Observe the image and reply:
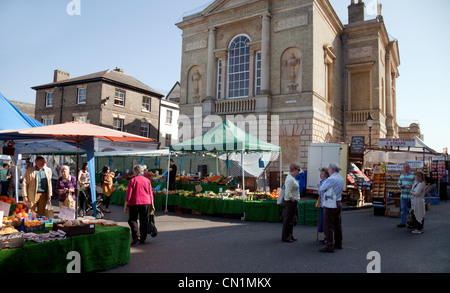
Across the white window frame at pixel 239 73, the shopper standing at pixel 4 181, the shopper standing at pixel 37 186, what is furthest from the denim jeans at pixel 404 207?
the shopper standing at pixel 4 181

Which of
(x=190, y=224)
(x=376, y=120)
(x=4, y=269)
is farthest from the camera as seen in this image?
(x=376, y=120)

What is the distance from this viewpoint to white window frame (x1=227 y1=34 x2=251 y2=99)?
20.8m

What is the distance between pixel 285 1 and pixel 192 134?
34.3 feet

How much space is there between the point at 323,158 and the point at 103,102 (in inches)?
796

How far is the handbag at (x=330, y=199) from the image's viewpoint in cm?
633

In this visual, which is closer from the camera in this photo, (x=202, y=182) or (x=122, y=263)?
(x=122, y=263)

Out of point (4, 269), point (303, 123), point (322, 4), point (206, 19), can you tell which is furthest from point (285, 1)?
point (4, 269)

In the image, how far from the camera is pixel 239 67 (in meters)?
21.1

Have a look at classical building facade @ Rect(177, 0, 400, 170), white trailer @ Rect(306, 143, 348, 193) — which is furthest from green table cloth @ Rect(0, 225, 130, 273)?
classical building facade @ Rect(177, 0, 400, 170)

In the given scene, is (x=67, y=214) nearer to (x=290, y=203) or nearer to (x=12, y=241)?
(x=12, y=241)

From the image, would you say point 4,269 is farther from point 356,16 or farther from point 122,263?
point 356,16

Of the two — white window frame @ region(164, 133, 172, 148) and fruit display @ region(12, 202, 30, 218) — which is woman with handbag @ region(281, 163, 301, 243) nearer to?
fruit display @ region(12, 202, 30, 218)

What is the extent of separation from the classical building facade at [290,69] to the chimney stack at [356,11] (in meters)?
0.07

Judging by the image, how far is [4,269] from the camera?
4.01 meters
